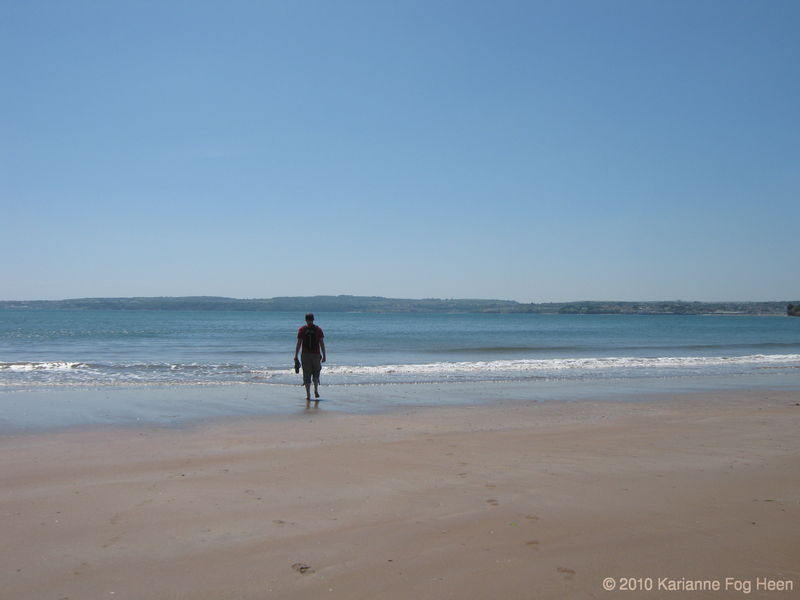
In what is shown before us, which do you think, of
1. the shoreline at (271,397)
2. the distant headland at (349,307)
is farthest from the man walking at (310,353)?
the distant headland at (349,307)

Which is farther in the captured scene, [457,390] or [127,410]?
[457,390]

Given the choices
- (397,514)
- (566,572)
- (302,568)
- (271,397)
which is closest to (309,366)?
(271,397)

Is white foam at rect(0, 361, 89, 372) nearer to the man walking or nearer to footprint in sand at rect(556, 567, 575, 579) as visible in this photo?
the man walking

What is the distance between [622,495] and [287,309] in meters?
150

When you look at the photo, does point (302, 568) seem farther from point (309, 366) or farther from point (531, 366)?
point (531, 366)

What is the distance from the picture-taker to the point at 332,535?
15.3 feet

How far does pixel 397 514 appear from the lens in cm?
512

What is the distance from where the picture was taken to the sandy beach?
3906 millimetres

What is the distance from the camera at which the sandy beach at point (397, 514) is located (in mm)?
3906

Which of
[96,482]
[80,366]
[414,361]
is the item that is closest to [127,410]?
[96,482]

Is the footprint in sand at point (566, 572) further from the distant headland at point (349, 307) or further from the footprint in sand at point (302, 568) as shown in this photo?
the distant headland at point (349, 307)

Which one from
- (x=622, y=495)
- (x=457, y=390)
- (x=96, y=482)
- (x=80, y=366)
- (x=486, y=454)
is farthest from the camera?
(x=80, y=366)

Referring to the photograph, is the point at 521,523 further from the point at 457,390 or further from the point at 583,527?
the point at 457,390

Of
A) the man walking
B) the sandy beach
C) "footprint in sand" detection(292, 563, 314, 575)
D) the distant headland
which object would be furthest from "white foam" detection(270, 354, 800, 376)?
the distant headland
